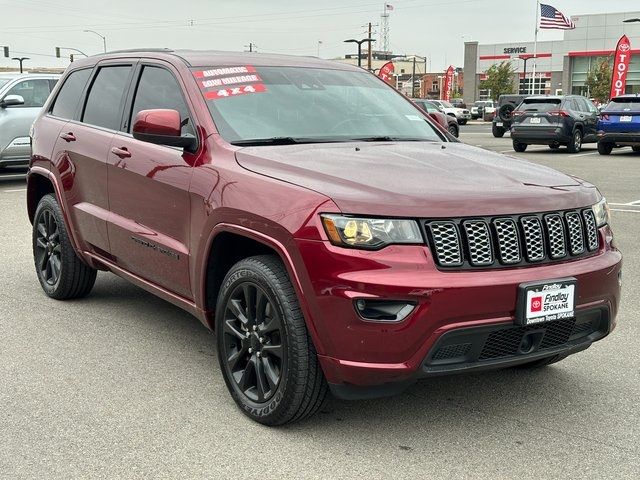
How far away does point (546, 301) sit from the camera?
10.8ft

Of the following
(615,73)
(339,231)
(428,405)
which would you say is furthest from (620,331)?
(615,73)

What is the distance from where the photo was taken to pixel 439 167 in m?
3.69

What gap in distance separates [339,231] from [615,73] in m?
39.2

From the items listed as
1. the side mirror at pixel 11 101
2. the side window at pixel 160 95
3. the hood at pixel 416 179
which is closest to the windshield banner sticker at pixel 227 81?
the side window at pixel 160 95

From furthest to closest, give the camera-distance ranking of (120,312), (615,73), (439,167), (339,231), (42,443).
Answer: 1. (615,73)
2. (120,312)
3. (439,167)
4. (42,443)
5. (339,231)

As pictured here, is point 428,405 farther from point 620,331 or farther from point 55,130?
point 55,130

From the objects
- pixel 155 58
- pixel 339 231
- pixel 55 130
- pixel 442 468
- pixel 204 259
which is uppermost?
pixel 155 58

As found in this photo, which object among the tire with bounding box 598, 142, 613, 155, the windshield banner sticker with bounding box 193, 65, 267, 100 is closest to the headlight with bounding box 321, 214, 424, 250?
the windshield banner sticker with bounding box 193, 65, 267, 100

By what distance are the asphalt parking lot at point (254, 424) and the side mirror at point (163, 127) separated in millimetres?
1277

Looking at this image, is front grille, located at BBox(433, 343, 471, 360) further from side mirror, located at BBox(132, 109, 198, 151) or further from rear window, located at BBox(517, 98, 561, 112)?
rear window, located at BBox(517, 98, 561, 112)

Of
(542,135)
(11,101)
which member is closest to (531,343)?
(11,101)

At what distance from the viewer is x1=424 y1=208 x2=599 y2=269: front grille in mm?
3176

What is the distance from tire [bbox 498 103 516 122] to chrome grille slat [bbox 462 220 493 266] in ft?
90.4

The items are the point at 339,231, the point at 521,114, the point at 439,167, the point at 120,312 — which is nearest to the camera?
the point at 339,231
